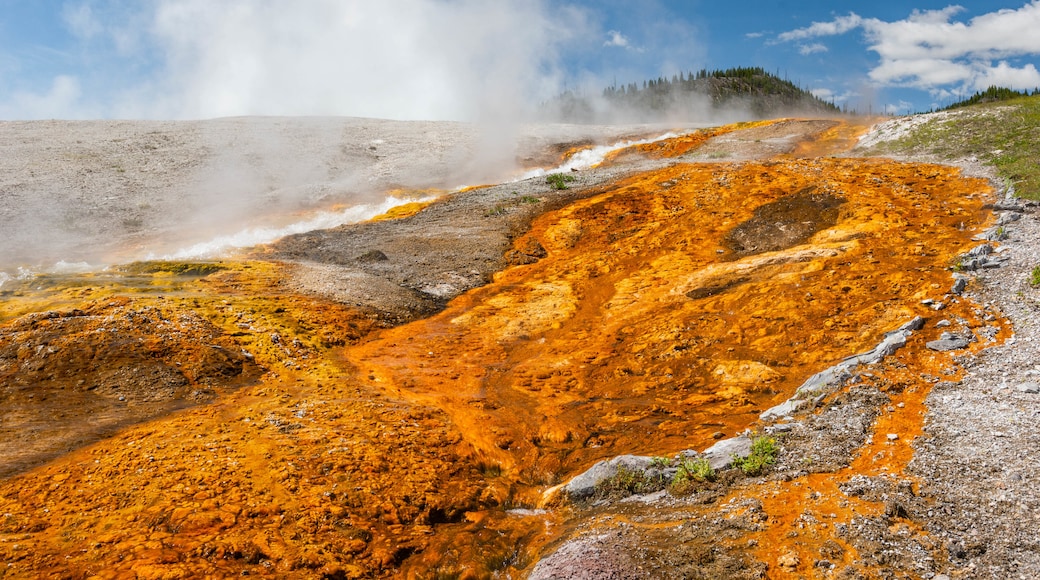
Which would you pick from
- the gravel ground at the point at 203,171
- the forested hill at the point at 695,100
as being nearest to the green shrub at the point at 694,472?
the gravel ground at the point at 203,171

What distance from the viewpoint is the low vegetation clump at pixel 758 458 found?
290 inches

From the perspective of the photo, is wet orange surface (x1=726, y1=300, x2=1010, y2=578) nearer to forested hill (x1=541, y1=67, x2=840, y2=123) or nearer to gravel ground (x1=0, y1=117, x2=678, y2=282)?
gravel ground (x1=0, y1=117, x2=678, y2=282)

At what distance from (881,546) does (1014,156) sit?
20.4 metres

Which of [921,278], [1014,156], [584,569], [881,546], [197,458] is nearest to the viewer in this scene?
[881,546]

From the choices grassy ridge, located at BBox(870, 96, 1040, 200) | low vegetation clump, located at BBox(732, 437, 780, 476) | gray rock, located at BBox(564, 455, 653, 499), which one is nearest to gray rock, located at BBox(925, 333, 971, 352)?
low vegetation clump, located at BBox(732, 437, 780, 476)

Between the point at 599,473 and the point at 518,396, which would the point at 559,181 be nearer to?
the point at 518,396

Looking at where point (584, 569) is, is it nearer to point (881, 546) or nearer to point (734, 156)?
point (881, 546)

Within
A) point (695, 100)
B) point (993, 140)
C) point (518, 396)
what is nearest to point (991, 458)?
point (518, 396)

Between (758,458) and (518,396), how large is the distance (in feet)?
17.2

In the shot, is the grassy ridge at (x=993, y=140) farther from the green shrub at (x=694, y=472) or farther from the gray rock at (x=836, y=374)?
the green shrub at (x=694, y=472)

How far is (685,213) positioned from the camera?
20141 mm

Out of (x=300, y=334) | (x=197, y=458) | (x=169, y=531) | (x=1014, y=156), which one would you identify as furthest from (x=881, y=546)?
(x=1014, y=156)

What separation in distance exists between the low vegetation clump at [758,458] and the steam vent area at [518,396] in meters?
0.04

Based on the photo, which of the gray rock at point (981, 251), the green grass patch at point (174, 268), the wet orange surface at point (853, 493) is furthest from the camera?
the green grass patch at point (174, 268)
